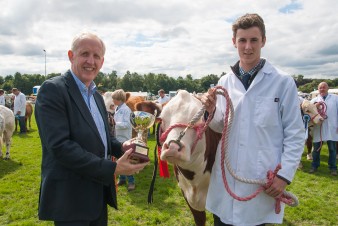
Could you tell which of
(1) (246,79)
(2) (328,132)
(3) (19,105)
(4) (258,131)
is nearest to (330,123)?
(2) (328,132)

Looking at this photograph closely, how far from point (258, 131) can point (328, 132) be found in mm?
6861

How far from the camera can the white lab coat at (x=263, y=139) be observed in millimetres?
2055

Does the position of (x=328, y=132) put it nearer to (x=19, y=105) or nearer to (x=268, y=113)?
(x=268, y=113)

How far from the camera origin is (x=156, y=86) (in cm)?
8781

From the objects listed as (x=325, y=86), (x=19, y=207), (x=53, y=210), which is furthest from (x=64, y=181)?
(x=325, y=86)

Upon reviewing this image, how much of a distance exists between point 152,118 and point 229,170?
888 mm

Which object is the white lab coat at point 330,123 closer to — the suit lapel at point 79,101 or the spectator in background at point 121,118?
the spectator in background at point 121,118

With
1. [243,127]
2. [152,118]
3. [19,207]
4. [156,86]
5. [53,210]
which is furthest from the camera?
[156,86]

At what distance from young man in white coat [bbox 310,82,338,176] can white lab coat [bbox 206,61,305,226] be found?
21.1ft

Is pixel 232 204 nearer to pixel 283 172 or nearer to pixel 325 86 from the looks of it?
pixel 283 172

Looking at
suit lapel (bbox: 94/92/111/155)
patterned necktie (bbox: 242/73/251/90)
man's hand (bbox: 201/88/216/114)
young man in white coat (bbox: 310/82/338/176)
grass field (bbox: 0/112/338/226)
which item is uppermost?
patterned necktie (bbox: 242/73/251/90)

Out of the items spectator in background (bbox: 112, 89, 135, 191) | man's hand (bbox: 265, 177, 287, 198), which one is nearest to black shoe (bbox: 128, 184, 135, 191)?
spectator in background (bbox: 112, 89, 135, 191)

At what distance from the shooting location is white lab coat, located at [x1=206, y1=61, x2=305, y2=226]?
205 centimetres

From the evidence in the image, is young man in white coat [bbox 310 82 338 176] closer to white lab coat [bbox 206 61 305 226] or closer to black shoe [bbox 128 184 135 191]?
black shoe [bbox 128 184 135 191]
